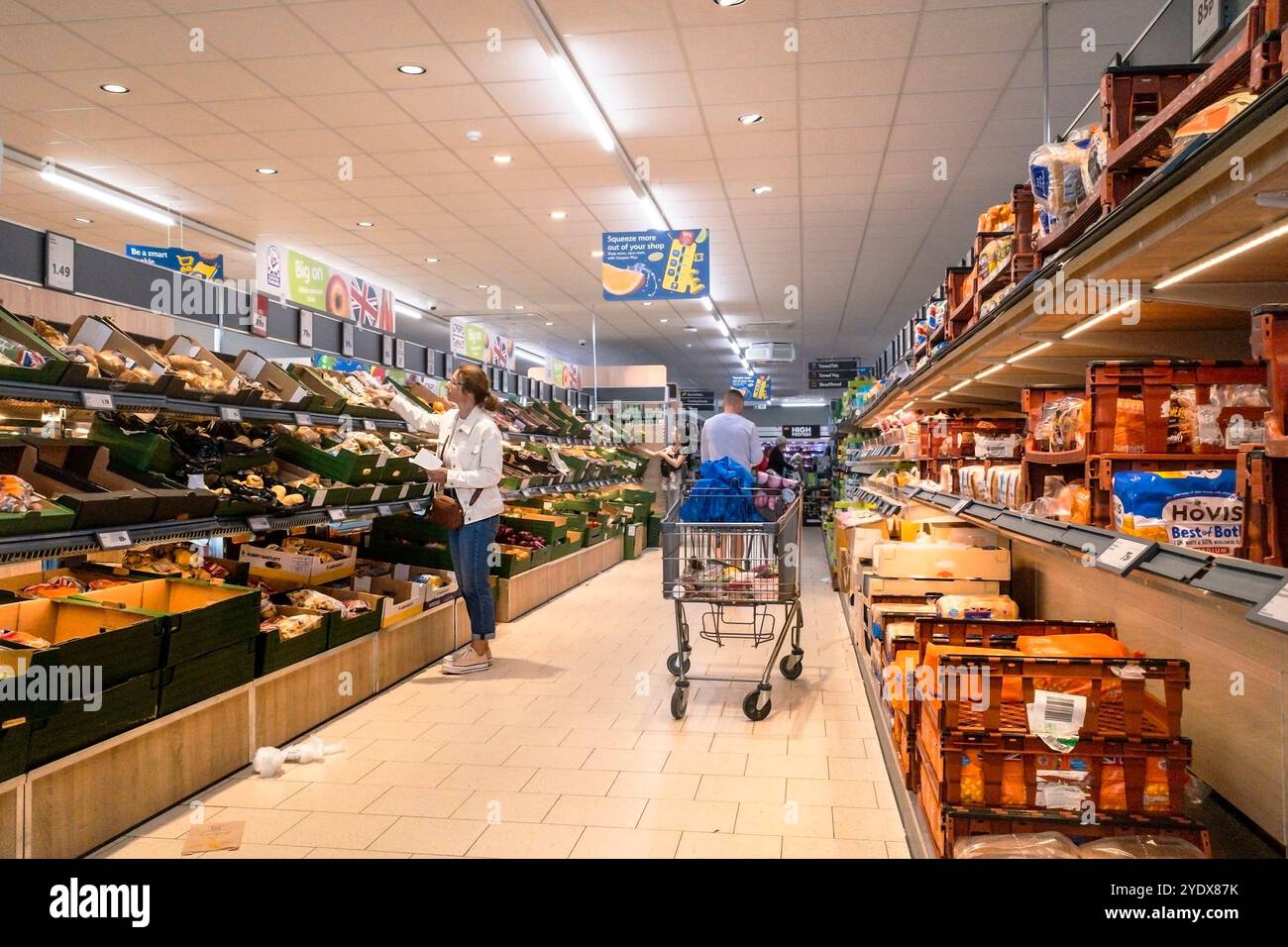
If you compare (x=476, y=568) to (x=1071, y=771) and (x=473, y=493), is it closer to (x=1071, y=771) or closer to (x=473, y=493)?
(x=473, y=493)

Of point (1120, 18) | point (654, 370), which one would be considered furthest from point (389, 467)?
point (654, 370)

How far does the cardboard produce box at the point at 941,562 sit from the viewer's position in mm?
4016

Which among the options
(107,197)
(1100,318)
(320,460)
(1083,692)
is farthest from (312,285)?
(1083,692)

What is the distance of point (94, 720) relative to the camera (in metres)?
2.73

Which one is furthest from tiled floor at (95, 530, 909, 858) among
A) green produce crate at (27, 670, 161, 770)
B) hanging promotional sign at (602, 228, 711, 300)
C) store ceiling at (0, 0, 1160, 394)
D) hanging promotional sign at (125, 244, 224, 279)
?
hanging promotional sign at (125, 244, 224, 279)

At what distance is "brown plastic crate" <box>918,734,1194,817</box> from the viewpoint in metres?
2.06

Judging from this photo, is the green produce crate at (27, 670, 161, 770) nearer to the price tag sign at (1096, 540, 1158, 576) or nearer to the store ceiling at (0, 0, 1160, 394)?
the price tag sign at (1096, 540, 1158, 576)

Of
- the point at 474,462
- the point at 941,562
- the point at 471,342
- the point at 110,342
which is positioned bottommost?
the point at 941,562

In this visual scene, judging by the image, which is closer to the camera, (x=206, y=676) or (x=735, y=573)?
(x=206, y=676)

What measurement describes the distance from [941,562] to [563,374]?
1052cm

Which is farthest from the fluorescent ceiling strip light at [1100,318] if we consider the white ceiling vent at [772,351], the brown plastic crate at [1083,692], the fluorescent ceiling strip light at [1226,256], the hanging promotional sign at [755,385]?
the hanging promotional sign at [755,385]

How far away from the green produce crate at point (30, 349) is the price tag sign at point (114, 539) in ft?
1.92

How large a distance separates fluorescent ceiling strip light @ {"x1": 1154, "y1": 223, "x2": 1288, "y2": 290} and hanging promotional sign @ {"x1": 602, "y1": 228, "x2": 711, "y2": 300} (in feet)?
23.5
